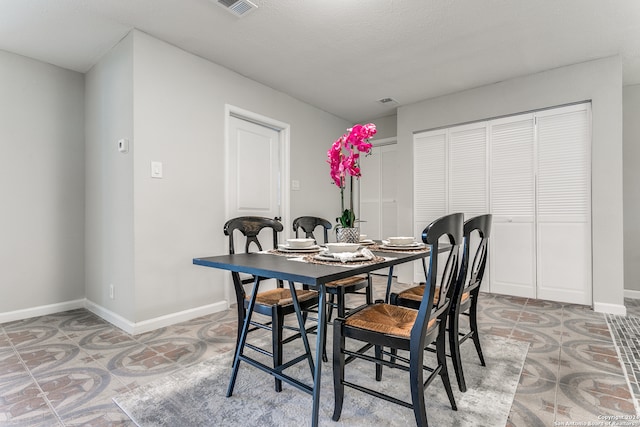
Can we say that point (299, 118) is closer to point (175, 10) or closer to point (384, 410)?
point (175, 10)

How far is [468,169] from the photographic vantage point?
3.98 m

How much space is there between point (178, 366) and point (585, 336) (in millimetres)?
2917

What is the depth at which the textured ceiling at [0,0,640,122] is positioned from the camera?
93.3 inches

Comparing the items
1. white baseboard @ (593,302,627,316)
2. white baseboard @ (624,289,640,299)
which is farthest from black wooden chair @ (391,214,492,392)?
white baseboard @ (624,289,640,299)

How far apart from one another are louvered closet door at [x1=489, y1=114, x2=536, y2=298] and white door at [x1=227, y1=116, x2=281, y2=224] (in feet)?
8.41

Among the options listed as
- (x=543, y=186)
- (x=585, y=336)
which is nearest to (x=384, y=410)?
→ (x=585, y=336)

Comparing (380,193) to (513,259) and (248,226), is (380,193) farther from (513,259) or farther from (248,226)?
(248,226)

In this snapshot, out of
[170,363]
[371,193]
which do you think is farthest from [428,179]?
[170,363]

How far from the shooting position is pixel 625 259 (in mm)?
3770

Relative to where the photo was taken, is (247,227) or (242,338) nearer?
(242,338)

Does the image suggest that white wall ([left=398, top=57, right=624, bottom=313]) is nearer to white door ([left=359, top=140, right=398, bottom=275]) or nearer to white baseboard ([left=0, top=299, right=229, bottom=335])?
white door ([left=359, top=140, right=398, bottom=275])

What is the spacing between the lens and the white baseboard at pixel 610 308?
303 cm

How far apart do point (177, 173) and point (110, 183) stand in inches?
23.7

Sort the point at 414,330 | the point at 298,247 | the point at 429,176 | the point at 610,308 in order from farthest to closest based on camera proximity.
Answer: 1. the point at 429,176
2. the point at 610,308
3. the point at 298,247
4. the point at 414,330
